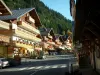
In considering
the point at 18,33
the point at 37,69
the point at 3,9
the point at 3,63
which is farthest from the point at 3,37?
the point at 37,69

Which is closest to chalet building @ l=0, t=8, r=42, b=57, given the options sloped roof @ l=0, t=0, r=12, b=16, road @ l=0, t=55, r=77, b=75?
sloped roof @ l=0, t=0, r=12, b=16

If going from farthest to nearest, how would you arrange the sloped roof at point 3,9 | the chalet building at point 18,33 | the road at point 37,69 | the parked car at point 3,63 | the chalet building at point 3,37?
the chalet building at point 18,33, the parked car at point 3,63, the chalet building at point 3,37, the sloped roof at point 3,9, the road at point 37,69

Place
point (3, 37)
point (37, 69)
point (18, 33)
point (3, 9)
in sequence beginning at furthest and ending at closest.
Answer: point (18, 33) → point (3, 37) → point (3, 9) → point (37, 69)

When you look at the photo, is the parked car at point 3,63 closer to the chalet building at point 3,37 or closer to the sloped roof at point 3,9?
the sloped roof at point 3,9

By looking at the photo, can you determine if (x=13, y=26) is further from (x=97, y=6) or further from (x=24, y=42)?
(x=97, y=6)

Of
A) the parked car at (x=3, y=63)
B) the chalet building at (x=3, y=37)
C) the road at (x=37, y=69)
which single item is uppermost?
the chalet building at (x=3, y=37)

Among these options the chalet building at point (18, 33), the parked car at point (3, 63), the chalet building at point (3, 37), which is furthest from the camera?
the chalet building at point (18, 33)

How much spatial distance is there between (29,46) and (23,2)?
90320 millimetres

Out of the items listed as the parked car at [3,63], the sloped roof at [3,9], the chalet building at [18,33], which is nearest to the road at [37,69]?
the parked car at [3,63]

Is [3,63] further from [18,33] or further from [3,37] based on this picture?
[18,33]

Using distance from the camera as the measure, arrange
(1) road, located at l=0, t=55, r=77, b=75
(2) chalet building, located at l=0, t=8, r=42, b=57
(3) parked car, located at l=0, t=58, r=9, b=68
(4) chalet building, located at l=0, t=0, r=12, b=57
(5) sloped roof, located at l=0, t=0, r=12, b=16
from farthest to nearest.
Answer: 1. (2) chalet building, located at l=0, t=8, r=42, b=57
2. (3) parked car, located at l=0, t=58, r=9, b=68
3. (4) chalet building, located at l=0, t=0, r=12, b=57
4. (5) sloped roof, located at l=0, t=0, r=12, b=16
5. (1) road, located at l=0, t=55, r=77, b=75

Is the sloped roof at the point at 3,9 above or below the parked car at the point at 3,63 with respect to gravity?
above

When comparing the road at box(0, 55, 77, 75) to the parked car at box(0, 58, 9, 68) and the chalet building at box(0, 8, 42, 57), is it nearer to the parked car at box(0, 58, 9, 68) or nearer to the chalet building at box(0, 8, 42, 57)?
the parked car at box(0, 58, 9, 68)

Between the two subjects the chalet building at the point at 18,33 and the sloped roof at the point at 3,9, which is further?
the chalet building at the point at 18,33
